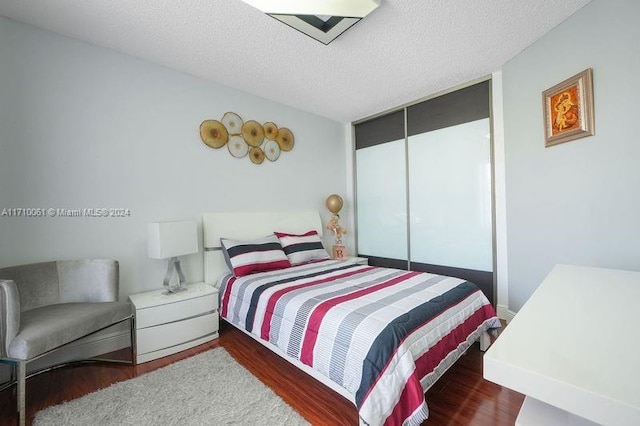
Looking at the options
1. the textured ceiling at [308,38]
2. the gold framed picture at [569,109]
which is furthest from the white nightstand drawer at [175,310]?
the gold framed picture at [569,109]

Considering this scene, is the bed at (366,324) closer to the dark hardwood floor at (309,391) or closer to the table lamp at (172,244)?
the dark hardwood floor at (309,391)

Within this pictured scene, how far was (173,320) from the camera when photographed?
2.20 meters

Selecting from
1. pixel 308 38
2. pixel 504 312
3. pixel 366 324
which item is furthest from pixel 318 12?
pixel 504 312

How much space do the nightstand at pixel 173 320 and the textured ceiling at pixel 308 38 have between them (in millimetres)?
2110

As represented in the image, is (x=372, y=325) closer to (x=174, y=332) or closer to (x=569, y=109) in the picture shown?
(x=174, y=332)

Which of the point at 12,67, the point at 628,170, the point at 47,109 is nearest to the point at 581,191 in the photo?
the point at 628,170

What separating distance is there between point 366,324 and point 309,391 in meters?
0.71

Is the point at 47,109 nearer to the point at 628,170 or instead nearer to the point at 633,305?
the point at 633,305

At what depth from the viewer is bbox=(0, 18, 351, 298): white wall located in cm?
195

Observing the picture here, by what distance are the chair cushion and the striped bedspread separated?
2.86ft

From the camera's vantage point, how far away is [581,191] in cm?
202

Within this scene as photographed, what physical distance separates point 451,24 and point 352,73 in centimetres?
98

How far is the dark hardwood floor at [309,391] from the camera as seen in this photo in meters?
1.51

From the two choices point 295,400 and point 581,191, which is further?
point 581,191
